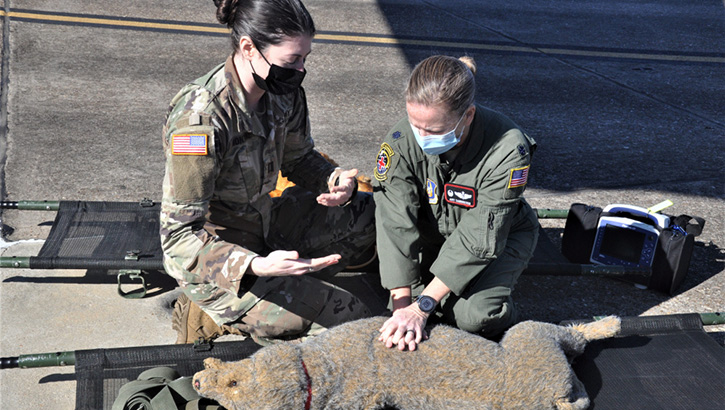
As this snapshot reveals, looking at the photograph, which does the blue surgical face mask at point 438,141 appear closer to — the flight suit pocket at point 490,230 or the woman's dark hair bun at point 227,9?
the flight suit pocket at point 490,230

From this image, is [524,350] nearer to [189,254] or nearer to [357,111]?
[189,254]

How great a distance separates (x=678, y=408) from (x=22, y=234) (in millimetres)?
3282

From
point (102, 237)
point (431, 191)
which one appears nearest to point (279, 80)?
point (431, 191)

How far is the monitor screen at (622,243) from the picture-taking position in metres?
3.34

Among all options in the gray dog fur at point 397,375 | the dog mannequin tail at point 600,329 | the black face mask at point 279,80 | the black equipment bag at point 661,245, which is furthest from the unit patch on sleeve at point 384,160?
the black equipment bag at point 661,245

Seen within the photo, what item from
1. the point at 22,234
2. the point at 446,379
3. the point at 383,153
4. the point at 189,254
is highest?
the point at 383,153

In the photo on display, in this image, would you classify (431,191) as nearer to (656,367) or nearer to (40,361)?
(656,367)

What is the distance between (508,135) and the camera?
2600 mm

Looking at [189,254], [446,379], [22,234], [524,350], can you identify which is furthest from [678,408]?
[22,234]

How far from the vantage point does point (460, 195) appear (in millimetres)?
2662

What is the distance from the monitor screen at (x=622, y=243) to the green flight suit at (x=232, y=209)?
1.51 meters

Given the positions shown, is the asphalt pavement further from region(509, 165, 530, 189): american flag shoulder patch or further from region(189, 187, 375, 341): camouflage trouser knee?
region(509, 165, 530, 189): american flag shoulder patch

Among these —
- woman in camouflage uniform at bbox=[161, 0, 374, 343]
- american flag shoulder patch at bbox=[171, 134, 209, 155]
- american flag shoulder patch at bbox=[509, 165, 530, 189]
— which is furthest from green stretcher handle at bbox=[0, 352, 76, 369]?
american flag shoulder patch at bbox=[509, 165, 530, 189]

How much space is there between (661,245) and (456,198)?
1264 millimetres
